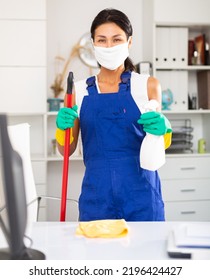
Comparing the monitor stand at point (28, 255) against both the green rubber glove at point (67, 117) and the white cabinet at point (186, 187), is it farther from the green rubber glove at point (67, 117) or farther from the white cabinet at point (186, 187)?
the white cabinet at point (186, 187)

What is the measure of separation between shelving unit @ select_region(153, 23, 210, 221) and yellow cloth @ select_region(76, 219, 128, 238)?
1.66 metres

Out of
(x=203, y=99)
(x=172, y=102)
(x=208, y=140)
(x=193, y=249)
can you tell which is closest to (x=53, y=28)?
(x=172, y=102)

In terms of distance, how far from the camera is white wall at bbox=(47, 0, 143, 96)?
7.94ft

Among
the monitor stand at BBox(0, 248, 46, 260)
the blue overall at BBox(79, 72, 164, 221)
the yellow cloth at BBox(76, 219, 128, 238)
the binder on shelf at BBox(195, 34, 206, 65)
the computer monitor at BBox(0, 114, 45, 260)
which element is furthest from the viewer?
the binder on shelf at BBox(195, 34, 206, 65)

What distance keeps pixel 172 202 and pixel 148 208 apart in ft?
4.69

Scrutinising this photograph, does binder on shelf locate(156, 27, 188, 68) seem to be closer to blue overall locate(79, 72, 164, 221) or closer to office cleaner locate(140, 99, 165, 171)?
blue overall locate(79, 72, 164, 221)

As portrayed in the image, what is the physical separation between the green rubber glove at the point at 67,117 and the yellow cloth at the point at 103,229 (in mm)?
345

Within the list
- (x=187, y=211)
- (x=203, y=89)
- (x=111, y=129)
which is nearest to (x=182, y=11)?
(x=203, y=89)

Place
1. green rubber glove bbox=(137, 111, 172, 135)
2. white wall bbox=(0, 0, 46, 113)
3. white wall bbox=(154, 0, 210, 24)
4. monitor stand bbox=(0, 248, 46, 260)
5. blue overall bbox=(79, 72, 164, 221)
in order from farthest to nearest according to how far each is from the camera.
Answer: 1. white wall bbox=(154, 0, 210, 24)
2. white wall bbox=(0, 0, 46, 113)
3. blue overall bbox=(79, 72, 164, 221)
4. green rubber glove bbox=(137, 111, 172, 135)
5. monitor stand bbox=(0, 248, 46, 260)

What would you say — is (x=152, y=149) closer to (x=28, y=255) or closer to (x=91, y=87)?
(x=91, y=87)

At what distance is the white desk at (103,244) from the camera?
29.3 inches

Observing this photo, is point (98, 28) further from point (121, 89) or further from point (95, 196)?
point (95, 196)

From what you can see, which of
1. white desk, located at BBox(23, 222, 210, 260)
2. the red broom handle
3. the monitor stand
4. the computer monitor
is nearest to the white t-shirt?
the red broom handle

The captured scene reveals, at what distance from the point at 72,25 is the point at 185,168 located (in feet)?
3.85
